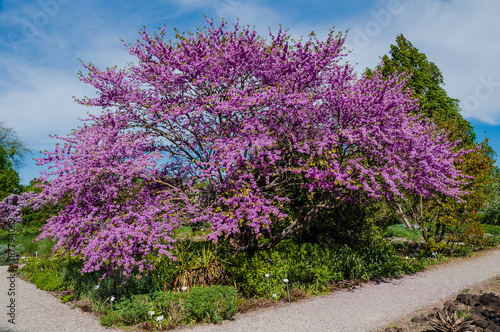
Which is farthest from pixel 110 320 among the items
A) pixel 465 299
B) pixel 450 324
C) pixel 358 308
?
pixel 465 299

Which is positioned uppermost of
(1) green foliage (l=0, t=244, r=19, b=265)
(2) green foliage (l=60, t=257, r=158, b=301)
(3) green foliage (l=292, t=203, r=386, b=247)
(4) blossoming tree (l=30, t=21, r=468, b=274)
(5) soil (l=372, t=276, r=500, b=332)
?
(4) blossoming tree (l=30, t=21, r=468, b=274)

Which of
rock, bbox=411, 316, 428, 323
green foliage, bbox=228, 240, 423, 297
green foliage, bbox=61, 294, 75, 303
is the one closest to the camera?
rock, bbox=411, 316, 428, 323

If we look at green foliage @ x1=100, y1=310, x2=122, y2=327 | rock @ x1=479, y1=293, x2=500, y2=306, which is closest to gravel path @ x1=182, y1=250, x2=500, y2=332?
rock @ x1=479, y1=293, x2=500, y2=306

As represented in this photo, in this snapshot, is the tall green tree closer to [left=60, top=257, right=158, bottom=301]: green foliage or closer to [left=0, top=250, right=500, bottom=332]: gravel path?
[left=0, top=250, right=500, bottom=332]: gravel path

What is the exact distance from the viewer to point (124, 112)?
9094mm

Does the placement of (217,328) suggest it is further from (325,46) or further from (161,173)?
(325,46)

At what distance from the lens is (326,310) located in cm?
653

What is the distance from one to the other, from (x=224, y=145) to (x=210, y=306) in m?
3.44

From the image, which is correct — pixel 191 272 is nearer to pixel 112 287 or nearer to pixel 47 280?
pixel 112 287

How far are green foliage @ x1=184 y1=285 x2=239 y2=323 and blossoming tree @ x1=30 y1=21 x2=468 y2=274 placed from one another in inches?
45.5

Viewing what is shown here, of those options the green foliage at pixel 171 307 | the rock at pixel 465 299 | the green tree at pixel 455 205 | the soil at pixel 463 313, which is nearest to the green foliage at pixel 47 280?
the green foliage at pixel 171 307

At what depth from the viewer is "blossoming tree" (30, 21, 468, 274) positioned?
24.1 feet

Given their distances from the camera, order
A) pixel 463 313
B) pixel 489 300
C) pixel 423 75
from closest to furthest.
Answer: pixel 463 313, pixel 489 300, pixel 423 75

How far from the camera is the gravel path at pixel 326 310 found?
589 centimetres
